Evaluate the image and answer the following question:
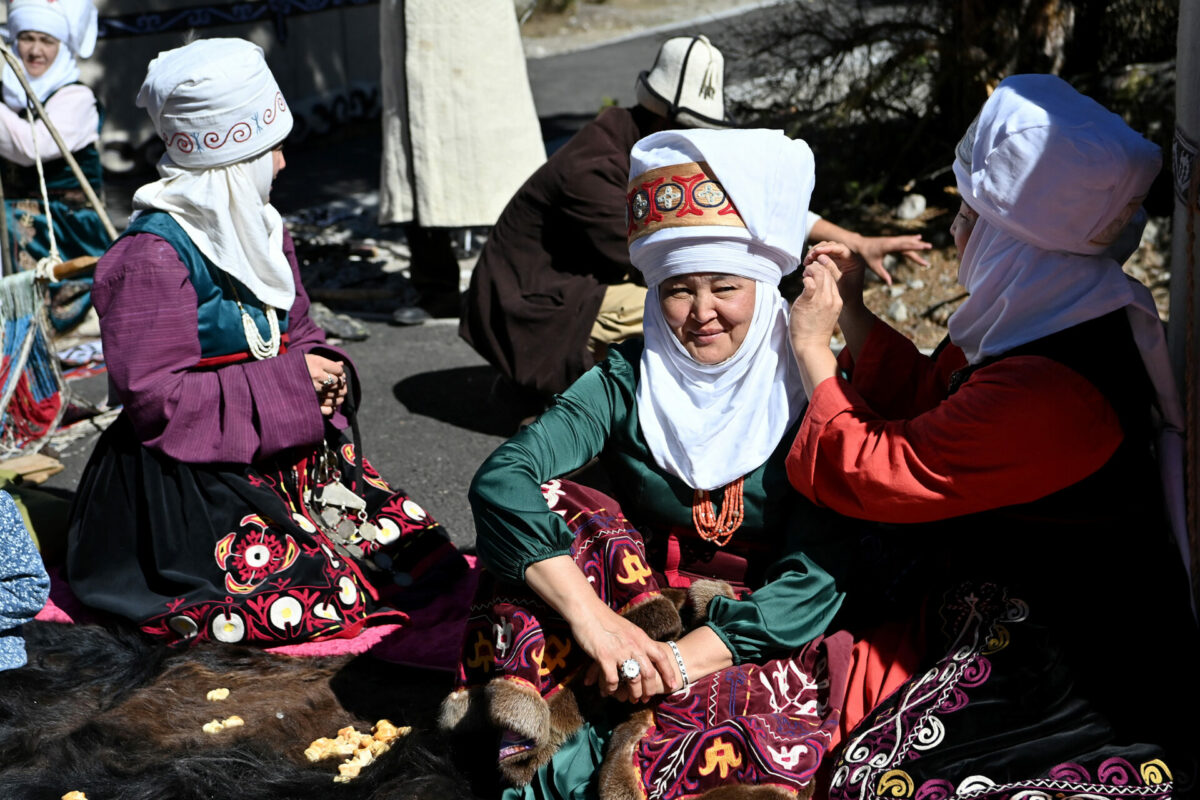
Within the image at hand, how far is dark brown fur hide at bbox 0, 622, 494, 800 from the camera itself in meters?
2.77

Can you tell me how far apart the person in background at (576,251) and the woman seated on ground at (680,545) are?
7.14ft

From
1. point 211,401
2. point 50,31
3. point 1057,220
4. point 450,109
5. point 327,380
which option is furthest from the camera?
point 450,109

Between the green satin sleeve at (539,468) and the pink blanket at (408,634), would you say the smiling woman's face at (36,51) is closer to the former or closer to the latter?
the pink blanket at (408,634)

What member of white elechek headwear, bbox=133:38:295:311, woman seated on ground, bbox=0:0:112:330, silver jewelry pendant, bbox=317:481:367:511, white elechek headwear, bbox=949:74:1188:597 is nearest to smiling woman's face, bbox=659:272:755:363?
white elechek headwear, bbox=949:74:1188:597

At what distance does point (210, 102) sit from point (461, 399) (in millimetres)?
2666

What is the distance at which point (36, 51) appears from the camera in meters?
5.98

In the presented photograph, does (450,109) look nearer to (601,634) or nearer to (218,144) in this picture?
(218,144)

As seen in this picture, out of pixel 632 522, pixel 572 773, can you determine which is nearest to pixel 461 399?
pixel 632 522

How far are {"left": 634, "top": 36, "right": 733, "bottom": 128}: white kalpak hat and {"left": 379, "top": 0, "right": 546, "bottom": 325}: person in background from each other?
217 cm

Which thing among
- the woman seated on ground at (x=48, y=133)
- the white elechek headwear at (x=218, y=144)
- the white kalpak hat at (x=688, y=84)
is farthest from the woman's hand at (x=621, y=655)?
the woman seated on ground at (x=48, y=133)

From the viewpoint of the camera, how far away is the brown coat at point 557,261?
16.1 ft

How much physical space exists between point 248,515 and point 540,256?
6.61 ft

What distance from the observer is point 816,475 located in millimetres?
2438

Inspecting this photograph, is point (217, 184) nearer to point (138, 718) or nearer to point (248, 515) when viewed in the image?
point (248, 515)
